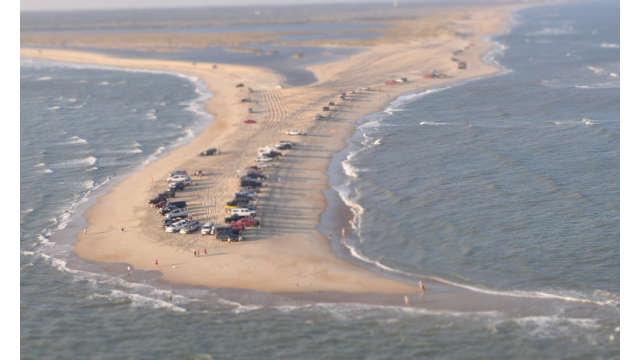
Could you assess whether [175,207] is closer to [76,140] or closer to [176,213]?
[176,213]

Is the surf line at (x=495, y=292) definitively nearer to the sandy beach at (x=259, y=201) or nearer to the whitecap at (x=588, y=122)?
the sandy beach at (x=259, y=201)

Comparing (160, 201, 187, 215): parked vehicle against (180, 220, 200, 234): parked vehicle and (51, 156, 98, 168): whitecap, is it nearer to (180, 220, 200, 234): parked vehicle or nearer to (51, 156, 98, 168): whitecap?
(180, 220, 200, 234): parked vehicle

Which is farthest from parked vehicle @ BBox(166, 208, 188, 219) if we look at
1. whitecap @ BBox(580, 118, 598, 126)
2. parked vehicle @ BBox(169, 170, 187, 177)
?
whitecap @ BBox(580, 118, 598, 126)

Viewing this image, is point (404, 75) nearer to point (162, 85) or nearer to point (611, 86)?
point (611, 86)

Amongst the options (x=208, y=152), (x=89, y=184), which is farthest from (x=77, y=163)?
(x=208, y=152)

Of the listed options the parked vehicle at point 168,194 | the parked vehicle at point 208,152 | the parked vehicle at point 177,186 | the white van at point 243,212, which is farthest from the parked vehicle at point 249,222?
the parked vehicle at point 208,152
